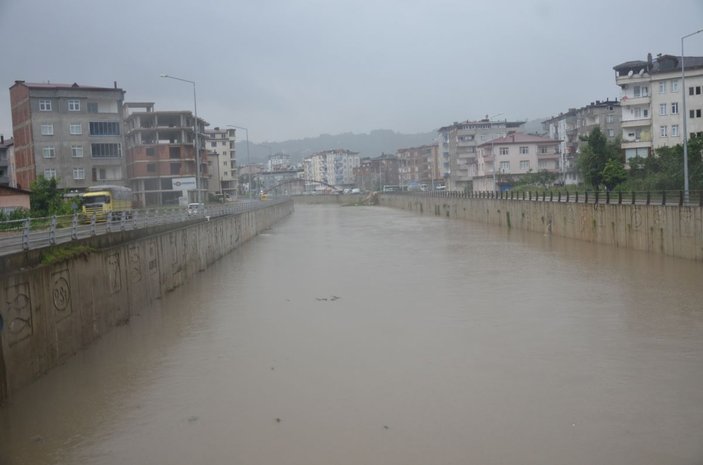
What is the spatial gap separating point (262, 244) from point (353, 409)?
3864 cm

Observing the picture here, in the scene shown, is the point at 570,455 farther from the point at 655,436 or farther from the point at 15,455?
the point at 15,455

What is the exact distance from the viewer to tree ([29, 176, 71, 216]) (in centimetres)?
3538

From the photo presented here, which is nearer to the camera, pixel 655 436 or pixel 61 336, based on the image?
pixel 655 436

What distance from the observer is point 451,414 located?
1182 cm

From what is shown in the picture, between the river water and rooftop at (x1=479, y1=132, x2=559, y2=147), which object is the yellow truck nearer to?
the river water

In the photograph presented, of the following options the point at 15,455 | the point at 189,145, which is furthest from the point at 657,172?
the point at 189,145

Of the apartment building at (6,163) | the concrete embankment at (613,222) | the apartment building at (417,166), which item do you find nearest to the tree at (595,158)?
the concrete embankment at (613,222)

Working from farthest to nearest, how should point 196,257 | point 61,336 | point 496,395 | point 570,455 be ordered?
point 196,257
point 61,336
point 496,395
point 570,455

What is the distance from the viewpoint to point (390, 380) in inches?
543

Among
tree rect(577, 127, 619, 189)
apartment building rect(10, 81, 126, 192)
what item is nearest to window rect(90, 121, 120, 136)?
apartment building rect(10, 81, 126, 192)

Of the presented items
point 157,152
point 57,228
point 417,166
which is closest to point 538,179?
point 157,152

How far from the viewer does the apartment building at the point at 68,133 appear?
5775 cm

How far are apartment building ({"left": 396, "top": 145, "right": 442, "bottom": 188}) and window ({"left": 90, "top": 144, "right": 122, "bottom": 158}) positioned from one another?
302 feet

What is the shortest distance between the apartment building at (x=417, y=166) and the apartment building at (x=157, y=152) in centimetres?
7779
